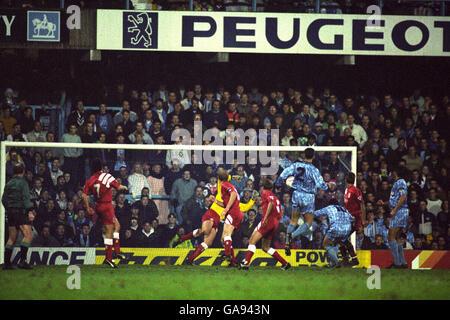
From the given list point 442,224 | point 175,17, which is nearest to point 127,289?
point 442,224

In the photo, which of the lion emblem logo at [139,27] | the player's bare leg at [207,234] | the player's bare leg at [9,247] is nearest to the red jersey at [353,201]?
the player's bare leg at [207,234]

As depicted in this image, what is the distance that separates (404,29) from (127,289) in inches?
358

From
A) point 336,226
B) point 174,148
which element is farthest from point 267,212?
point 174,148

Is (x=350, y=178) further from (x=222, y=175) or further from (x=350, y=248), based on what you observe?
(x=222, y=175)

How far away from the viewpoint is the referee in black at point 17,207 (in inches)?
454

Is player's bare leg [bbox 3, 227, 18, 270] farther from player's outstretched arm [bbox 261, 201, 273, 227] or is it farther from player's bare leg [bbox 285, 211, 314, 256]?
player's bare leg [bbox 285, 211, 314, 256]

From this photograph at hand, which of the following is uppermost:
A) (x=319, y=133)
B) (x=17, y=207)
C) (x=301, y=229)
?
(x=319, y=133)

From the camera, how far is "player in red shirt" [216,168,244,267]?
40.0ft

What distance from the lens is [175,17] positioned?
626 inches

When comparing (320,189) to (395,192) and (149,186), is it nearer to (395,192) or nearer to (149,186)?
(395,192)

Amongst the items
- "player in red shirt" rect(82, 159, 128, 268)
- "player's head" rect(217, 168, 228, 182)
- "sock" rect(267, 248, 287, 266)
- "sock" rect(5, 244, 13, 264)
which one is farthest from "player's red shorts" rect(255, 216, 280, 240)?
"sock" rect(5, 244, 13, 264)

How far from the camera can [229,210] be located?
1232 cm

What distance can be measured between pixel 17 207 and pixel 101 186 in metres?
1.31

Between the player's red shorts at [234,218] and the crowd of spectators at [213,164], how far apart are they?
52 centimetres
